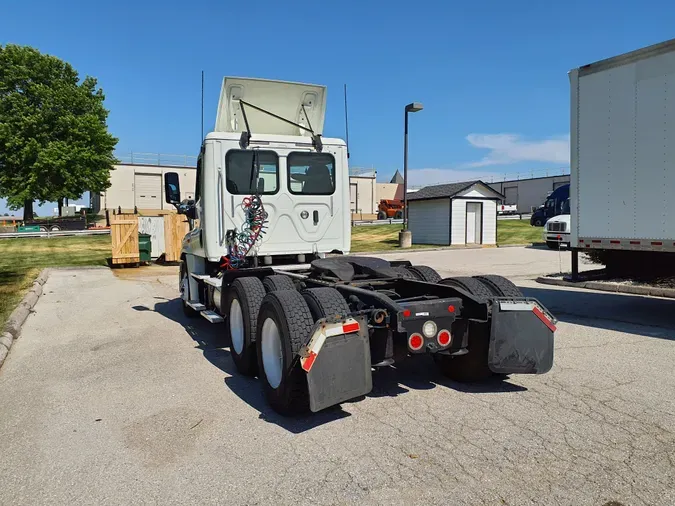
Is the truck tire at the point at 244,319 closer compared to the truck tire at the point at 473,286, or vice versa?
the truck tire at the point at 473,286

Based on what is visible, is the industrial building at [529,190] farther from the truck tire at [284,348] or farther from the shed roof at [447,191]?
the truck tire at [284,348]

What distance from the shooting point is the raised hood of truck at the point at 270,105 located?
302 inches

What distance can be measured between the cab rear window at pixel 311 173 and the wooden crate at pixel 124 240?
13.8m

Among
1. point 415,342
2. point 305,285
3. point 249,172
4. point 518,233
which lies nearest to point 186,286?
point 249,172

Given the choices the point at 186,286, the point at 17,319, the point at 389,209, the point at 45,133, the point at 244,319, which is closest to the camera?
the point at 244,319

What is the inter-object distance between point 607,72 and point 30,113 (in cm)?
4667

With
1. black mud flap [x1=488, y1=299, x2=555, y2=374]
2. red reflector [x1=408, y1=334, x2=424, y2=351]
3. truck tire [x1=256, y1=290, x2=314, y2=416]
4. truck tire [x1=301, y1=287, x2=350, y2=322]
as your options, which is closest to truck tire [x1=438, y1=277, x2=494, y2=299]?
black mud flap [x1=488, y1=299, x2=555, y2=374]

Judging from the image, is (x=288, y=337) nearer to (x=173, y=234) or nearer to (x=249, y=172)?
(x=249, y=172)

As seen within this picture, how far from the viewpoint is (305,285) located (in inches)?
231

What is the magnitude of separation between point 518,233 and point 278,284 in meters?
29.4

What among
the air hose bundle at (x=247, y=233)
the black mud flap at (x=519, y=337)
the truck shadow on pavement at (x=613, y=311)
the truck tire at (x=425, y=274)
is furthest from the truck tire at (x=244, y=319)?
the truck shadow on pavement at (x=613, y=311)

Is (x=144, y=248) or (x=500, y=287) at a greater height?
(x=500, y=287)

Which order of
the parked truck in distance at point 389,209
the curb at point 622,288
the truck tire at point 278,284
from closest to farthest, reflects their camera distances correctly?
the truck tire at point 278,284, the curb at point 622,288, the parked truck in distance at point 389,209

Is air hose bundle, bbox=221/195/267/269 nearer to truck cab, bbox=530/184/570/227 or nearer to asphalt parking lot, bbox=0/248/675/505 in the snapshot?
asphalt parking lot, bbox=0/248/675/505
